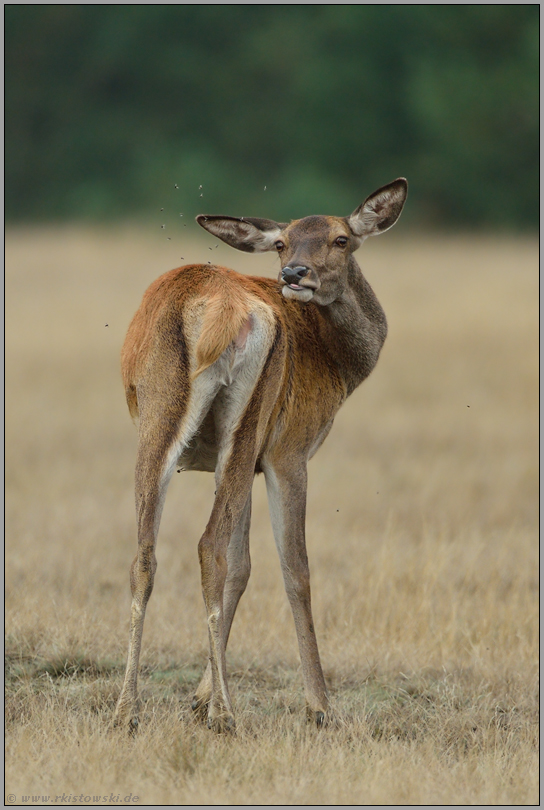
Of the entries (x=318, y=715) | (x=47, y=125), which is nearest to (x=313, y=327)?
(x=318, y=715)

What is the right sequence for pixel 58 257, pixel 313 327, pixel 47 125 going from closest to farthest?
pixel 313 327 → pixel 58 257 → pixel 47 125

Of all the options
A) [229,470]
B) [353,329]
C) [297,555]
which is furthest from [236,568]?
[353,329]

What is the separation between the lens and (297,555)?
15.0ft

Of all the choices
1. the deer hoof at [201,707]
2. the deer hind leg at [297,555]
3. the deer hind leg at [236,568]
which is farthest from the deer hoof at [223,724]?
the deer hind leg at [236,568]

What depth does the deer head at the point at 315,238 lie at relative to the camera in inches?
171

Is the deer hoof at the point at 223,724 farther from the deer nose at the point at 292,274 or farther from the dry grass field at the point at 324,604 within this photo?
the deer nose at the point at 292,274

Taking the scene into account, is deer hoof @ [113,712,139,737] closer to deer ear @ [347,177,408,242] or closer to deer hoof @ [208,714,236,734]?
deer hoof @ [208,714,236,734]

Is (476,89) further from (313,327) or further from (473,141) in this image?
(313,327)

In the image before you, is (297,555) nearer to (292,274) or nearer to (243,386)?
(243,386)

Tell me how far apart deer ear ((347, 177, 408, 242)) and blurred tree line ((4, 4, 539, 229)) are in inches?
952

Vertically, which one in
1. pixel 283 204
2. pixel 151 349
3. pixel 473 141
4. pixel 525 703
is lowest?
pixel 525 703

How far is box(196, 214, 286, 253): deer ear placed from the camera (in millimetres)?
4625

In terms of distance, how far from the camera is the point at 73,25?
1467 inches

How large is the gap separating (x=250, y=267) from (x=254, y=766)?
47.7 feet
